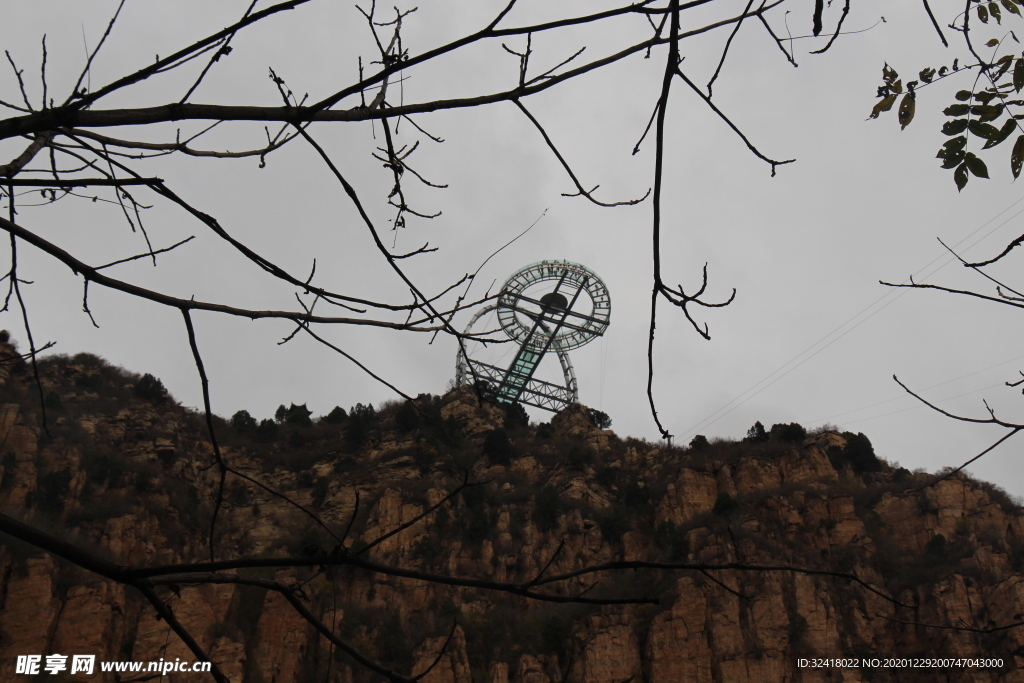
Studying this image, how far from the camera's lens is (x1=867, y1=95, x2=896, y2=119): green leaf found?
3746 millimetres

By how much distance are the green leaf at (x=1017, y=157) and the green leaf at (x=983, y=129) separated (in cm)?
12

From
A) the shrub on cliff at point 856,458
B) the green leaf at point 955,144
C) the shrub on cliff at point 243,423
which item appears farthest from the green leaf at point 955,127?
the shrub on cliff at point 243,423

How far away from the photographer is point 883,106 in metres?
3.75

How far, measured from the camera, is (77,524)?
24.8 meters

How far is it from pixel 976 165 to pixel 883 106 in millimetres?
481

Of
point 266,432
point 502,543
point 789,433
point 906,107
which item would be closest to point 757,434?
point 789,433

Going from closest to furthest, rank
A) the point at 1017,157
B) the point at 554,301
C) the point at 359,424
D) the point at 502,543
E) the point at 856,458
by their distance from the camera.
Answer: the point at 1017,157 < the point at 502,543 < the point at 856,458 < the point at 554,301 < the point at 359,424

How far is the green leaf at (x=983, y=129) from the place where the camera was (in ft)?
11.2

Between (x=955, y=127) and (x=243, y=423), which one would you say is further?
(x=243, y=423)

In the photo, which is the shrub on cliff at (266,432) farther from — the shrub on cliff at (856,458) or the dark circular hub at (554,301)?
the shrub on cliff at (856,458)

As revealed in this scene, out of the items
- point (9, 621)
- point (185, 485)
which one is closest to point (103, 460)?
point (185, 485)

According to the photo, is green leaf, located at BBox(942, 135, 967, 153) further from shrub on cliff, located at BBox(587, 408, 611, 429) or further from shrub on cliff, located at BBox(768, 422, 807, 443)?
shrub on cliff, located at BBox(587, 408, 611, 429)

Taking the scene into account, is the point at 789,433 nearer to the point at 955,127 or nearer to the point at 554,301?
the point at 554,301

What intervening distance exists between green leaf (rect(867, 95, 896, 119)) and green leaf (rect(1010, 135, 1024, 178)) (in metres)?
0.58
